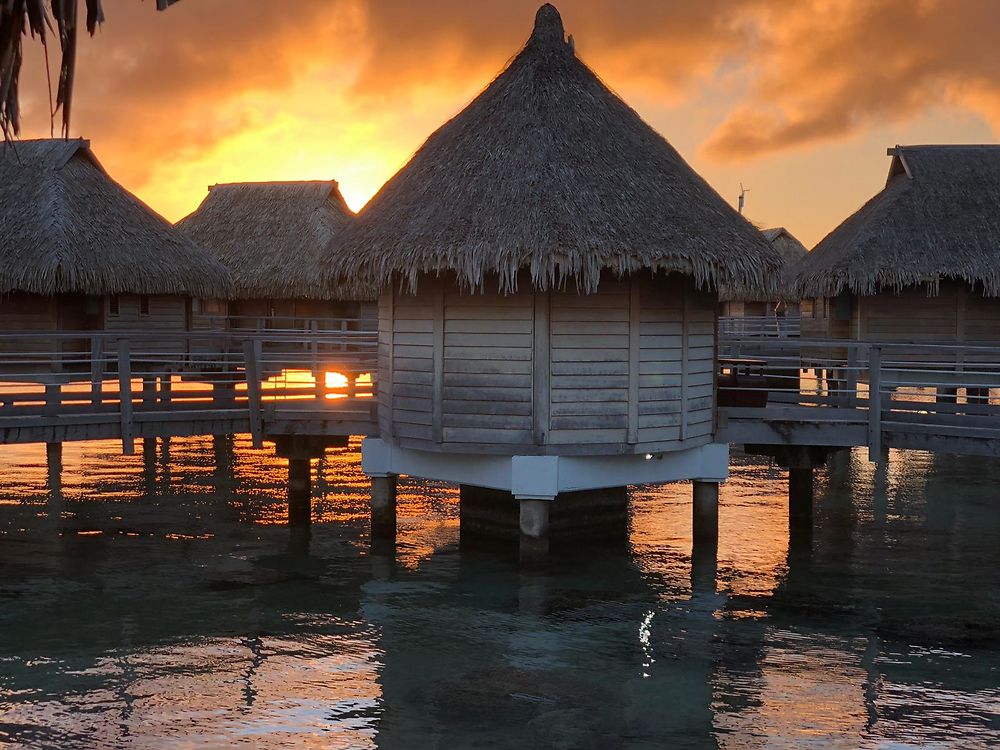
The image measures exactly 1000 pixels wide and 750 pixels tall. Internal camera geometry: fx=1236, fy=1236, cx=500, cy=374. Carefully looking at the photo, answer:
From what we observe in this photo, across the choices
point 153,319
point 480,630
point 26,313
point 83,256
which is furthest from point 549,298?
point 153,319

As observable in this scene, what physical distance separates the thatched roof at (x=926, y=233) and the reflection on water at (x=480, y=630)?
7.44m

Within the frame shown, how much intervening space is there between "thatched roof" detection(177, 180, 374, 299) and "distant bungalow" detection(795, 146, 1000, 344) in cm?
1560

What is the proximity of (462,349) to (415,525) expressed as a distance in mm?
4649

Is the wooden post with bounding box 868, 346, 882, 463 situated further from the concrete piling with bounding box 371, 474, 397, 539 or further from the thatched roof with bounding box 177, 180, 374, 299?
the thatched roof with bounding box 177, 180, 374, 299

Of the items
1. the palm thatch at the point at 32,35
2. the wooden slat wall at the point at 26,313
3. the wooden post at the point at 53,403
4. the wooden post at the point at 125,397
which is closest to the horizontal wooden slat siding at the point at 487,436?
the wooden post at the point at 125,397

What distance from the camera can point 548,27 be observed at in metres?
17.3

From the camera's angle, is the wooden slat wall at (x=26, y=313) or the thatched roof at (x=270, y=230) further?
the thatched roof at (x=270, y=230)

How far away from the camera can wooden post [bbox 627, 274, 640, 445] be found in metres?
15.2

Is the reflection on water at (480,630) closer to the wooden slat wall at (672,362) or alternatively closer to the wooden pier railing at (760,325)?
the wooden slat wall at (672,362)

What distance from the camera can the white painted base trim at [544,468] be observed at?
15.1 m

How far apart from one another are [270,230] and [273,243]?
Result: 2.77 ft

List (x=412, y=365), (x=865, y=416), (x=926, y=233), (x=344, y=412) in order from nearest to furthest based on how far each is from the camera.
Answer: (x=412, y=365) → (x=865, y=416) → (x=344, y=412) → (x=926, y=233)

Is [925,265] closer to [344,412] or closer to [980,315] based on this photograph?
[980,315]

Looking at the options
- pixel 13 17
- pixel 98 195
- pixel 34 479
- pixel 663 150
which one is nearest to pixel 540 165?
pixel 663 150
